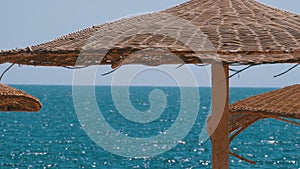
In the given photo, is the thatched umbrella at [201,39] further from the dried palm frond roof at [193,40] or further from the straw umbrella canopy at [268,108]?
the straw umbrella canopy at [268,108]

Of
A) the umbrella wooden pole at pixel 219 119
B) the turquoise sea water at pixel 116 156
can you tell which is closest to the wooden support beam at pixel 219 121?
the umbrella wooden pole at pixel 219 119

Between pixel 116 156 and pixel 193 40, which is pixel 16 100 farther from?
pixel 116 156

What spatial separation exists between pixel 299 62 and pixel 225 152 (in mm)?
1342

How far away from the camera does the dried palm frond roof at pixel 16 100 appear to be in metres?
4.81

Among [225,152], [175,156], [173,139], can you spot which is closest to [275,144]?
[173,139]

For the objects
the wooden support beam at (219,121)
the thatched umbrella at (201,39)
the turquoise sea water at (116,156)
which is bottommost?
the turquoise sea water at (116,156)

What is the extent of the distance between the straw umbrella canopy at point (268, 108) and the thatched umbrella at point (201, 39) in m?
0.82

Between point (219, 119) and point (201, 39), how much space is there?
3.50ft

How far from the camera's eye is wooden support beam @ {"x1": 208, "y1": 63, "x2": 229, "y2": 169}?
384 centimetres

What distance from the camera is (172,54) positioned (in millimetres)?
2787

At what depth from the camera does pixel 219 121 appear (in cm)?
389

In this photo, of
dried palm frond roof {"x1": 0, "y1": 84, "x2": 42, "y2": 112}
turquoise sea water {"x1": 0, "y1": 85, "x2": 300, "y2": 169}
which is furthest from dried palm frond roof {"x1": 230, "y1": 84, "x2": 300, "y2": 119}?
turquoise sea water {"x1": 0, "y1": 85, "x2": 300, "y2": 169}

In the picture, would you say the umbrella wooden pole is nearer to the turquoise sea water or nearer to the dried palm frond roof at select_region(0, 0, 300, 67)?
the dried palm frond roof at select_region(0, 0, 300, 67)

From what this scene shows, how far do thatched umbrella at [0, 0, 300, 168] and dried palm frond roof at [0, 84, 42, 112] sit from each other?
1491 mm
